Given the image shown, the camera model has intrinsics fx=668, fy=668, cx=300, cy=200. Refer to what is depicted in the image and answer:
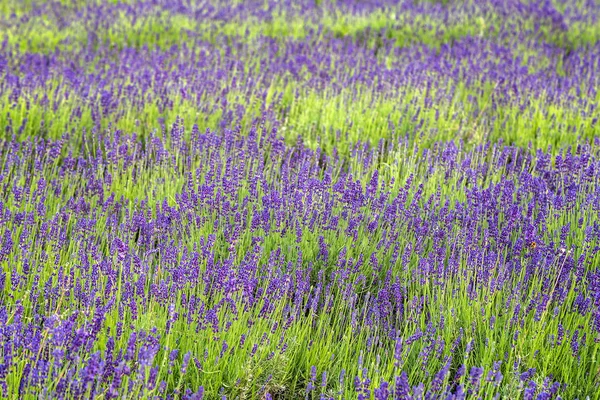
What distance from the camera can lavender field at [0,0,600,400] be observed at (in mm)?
2431

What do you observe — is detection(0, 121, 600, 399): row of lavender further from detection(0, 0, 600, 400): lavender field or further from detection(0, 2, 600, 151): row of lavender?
detection(0, 2, 600, 151): row of lavender

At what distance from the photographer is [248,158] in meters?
4.35

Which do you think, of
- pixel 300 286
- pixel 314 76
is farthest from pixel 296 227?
pixel 314 76

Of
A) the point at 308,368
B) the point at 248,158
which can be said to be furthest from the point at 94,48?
the point at 308,368

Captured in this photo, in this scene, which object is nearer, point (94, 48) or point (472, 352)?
point (472, 352)

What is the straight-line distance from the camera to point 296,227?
3.43 meters

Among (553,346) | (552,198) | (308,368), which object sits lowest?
(308,368)

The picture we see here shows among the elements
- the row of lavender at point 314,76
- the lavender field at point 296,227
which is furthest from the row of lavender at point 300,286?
the row of lavender at point 314,76

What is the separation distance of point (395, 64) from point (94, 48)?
11.1 ft

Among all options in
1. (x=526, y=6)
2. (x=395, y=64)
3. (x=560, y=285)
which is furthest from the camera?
(x=526, y=6)

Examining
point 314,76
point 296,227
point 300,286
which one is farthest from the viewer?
point 314,76

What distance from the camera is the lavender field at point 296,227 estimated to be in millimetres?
2431

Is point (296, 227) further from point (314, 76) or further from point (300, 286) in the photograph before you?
point (314, 76)

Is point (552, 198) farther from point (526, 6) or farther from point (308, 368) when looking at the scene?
point (526, 6)
